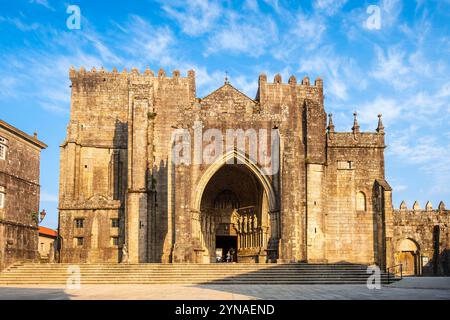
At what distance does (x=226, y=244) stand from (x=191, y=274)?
41.5 feet

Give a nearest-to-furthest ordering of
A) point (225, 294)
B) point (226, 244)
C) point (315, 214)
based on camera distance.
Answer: point (225, 294), point (315, 214), point (226, 244)

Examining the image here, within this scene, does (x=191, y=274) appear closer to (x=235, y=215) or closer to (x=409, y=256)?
(x=235, y=215)

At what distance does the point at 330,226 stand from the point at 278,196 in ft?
23.9

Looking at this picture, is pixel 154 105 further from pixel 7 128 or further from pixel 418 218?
pixel 418 218

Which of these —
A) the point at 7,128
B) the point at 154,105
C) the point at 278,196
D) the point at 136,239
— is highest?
the point at 154,105

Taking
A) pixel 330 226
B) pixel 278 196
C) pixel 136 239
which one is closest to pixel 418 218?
pixel 330 226

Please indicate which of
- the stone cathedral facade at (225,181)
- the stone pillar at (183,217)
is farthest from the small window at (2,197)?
the stone pillar at (183,217)

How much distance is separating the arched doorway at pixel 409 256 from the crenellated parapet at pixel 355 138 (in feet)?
22.0

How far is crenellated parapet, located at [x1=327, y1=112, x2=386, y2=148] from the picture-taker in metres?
37.6

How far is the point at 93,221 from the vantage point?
3500cm

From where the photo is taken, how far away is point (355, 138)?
3778cm

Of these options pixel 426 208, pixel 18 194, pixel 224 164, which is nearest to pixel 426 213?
pixel 426 208

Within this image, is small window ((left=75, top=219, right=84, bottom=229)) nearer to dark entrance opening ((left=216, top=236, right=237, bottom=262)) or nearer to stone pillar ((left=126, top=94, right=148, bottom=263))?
stone pillar ((left=126, top=94, right=148, bottom=263))

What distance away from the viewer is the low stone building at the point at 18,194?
29.5 meters
